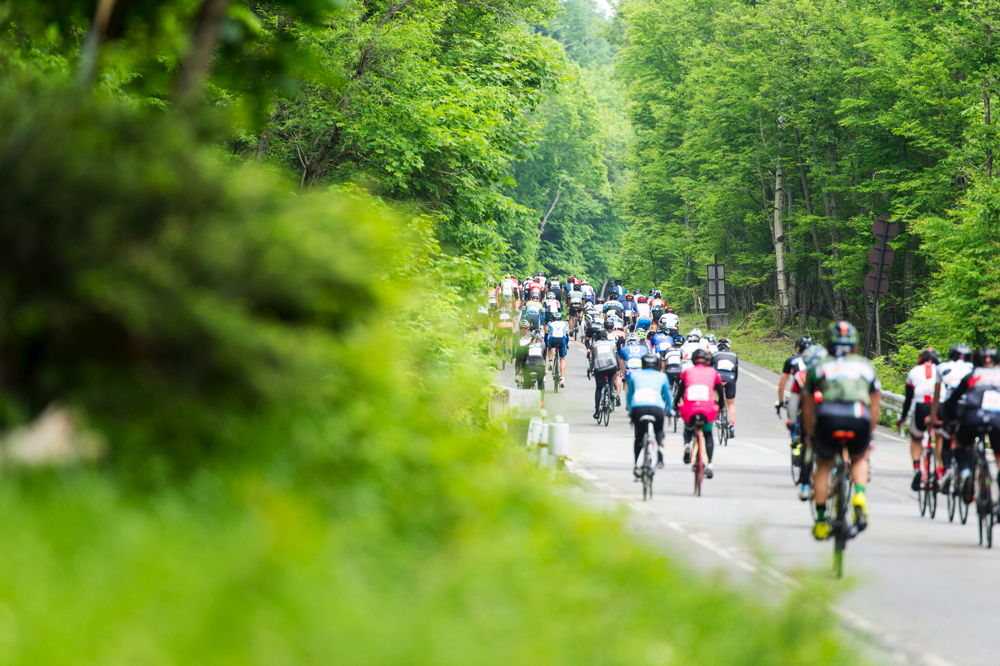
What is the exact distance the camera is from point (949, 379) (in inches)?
578

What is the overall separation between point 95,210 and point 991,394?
1004 centimetres

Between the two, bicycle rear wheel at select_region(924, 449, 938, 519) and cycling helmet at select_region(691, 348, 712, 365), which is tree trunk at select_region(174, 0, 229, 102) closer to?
bicycle rear wheel at select_region(924, 449, 938, 519)

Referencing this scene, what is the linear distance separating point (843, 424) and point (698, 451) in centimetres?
571

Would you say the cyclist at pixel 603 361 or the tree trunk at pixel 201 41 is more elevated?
the tree trunk at pixel 201 41

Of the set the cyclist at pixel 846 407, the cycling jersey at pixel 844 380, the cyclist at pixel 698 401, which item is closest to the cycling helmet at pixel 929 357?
the cyclist at pixel 698 401

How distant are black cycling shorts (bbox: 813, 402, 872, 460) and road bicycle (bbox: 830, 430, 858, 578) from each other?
37 millimetres

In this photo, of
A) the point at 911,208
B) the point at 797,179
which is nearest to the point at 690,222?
the point at 797,179

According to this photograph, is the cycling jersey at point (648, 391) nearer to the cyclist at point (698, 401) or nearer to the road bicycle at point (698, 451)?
the cyclist at point (698, 401)

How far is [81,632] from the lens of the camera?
3.41 meters

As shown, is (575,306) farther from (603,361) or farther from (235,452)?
(235,452)

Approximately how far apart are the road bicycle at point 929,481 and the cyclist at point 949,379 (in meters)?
0.14

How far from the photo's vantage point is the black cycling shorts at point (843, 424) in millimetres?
10172

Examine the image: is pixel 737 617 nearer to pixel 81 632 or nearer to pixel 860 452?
pixel 81 632

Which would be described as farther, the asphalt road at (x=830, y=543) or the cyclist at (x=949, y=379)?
the cyclist at (x=949, y=379)
